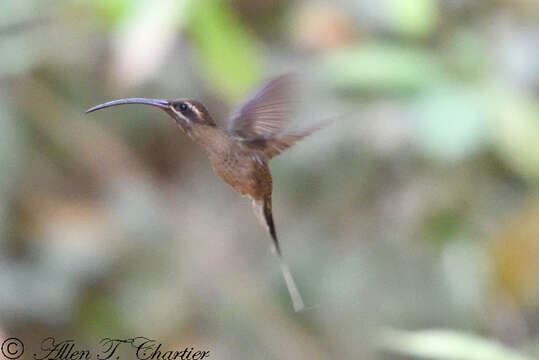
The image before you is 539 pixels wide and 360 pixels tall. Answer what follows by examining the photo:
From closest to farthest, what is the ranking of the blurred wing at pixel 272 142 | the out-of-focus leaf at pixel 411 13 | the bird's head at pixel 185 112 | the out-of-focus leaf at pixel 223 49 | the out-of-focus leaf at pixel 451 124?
the bird's head at pixel 185 112, the blurred wing at pixel 272 142, the out-of-focus leaf at pixel 411 13, the out-of-focus leaf at pixel 223 49, the out-of-focus leaf at pixel 451 124

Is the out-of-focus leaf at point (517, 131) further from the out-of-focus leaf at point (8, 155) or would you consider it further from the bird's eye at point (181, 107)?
the bird's eye at point (181, 107)

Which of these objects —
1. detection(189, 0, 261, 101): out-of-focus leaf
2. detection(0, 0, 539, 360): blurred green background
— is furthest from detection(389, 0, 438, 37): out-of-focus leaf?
detection(0, 0, 539, 360): blurred green background

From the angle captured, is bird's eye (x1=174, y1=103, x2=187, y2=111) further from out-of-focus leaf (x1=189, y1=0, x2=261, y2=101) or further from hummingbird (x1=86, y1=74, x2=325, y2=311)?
out-of-focus leaf (x1=189, y1=0, x2=261, y2=101)

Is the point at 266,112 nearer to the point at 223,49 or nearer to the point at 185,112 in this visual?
the point at 185,112

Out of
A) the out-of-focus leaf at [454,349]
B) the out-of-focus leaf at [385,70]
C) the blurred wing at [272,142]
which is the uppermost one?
the blurred wing at [272,142]

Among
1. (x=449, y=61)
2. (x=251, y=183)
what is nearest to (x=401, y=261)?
(x=449, y=61)

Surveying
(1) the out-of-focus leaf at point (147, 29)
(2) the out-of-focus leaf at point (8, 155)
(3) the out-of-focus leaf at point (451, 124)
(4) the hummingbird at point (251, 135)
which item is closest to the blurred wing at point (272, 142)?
(4) the hummingbird at point (251, 135)

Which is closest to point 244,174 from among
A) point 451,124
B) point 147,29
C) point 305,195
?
point 147,29
